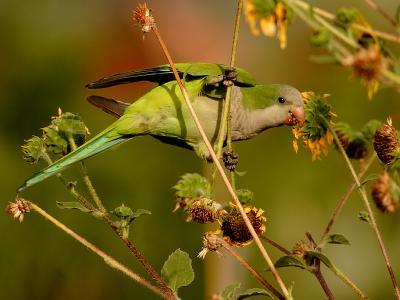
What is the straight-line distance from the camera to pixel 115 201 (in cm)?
351

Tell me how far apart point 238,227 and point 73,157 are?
1.18 ft

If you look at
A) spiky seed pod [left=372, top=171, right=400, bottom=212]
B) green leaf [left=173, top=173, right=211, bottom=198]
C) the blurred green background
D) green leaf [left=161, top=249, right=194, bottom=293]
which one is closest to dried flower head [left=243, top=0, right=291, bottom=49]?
spiky seed pod [left=372, top=171, right=400, bottom=212]

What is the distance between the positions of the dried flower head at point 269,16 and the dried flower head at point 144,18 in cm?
20

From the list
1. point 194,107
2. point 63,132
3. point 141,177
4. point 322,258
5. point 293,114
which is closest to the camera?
point 322,258

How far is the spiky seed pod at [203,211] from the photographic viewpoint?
2.47 feet

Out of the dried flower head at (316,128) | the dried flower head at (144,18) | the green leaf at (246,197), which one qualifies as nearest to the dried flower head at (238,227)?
the green leaf at (246,197)

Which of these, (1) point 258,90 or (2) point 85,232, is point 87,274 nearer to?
(2) point 85,232

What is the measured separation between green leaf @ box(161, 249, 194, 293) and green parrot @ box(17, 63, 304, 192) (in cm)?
36

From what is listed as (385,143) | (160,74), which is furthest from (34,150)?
(385,143)

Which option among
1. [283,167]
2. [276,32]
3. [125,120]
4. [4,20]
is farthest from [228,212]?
[4,20]

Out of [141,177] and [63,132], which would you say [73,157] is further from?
[141,177]

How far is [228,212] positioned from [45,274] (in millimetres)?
2575

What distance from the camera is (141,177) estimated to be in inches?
145

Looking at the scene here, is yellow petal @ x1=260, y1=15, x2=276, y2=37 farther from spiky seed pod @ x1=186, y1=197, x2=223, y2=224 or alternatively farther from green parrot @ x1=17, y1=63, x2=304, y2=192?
green parrot @ x1=17, y1=63, x2=304, y2=192
